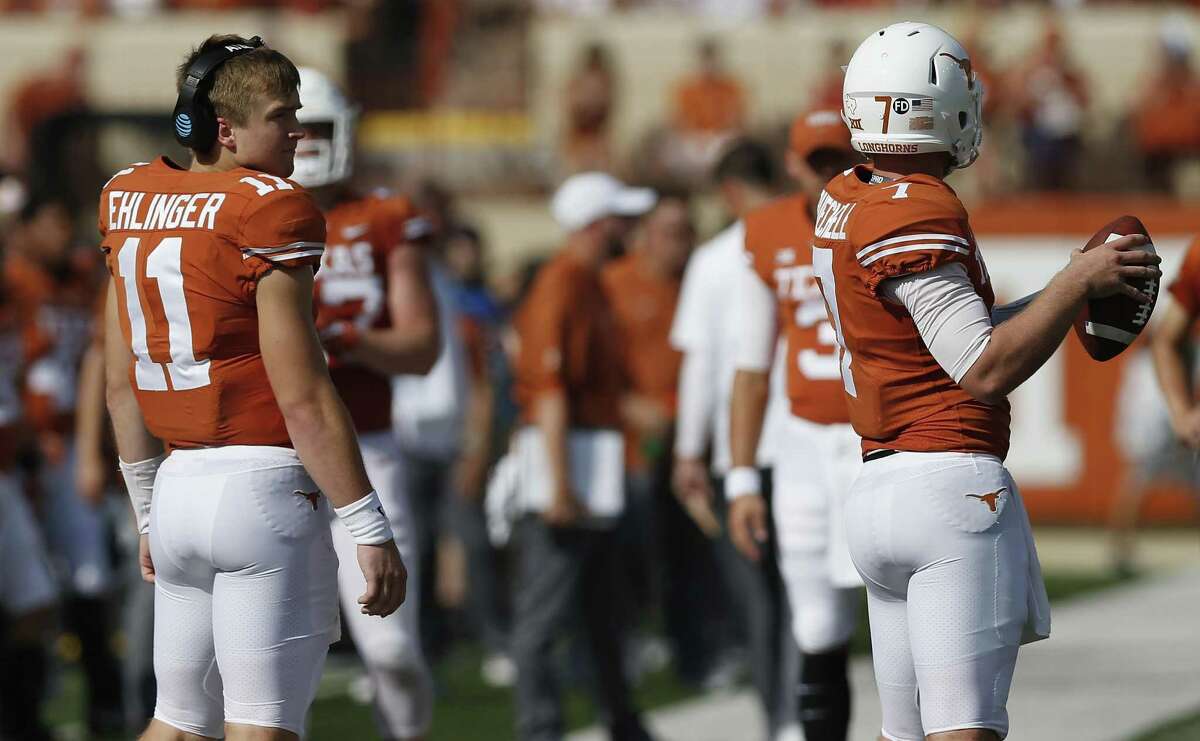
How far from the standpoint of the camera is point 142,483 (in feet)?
14.5

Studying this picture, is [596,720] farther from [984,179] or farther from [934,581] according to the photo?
[984,179]

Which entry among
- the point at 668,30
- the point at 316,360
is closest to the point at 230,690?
the point at 316,360

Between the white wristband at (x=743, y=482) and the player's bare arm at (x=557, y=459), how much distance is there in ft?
3.82

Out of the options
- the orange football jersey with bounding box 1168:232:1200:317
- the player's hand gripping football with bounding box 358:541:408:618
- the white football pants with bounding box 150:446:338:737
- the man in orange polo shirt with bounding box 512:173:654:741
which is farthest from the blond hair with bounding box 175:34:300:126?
the orange football jersey with bounding box 1168:232:1200:317

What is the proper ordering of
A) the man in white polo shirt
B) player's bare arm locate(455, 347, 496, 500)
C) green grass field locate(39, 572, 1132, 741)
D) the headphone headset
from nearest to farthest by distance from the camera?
the headphone headset
the man in white polo shirt
green grass field locate(39, 572, 1132, 741)
player's bare arm locate(455, 347, 496, 500)

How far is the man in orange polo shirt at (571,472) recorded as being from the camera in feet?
21.4

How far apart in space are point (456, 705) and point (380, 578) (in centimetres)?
426

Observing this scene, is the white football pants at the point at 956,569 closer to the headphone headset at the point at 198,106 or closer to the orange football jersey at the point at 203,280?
the orange football jersey at the point at 203,280

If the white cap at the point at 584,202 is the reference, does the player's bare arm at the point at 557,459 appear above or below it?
below

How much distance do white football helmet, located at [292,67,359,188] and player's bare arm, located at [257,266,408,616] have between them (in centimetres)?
159

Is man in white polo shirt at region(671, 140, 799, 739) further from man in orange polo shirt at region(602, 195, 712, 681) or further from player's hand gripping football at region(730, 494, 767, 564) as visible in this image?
man in orange polo shirt at region(602, 195, 712, 681)

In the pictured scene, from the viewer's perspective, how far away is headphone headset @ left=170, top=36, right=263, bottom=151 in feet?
13.2

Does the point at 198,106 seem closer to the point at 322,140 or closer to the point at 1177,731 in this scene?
the point at 322,140

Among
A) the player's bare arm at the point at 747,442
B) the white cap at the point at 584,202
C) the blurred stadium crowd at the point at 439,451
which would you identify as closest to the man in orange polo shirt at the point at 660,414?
the blurred stadium crowd at the point at 439,451
